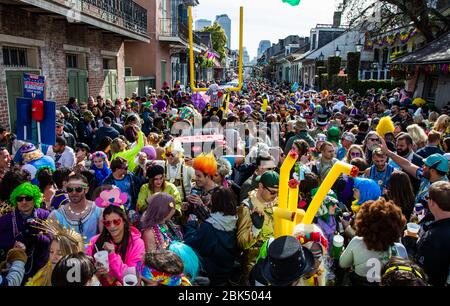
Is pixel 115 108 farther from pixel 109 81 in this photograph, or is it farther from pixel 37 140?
pixel 109 81

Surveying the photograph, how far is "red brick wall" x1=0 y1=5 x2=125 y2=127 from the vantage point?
831cm

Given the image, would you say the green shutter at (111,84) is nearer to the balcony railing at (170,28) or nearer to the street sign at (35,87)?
the balcony railing at (170,28)

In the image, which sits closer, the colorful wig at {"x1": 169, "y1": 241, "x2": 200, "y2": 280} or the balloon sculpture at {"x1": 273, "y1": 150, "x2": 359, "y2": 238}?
the balloon sculpture at {"x1": 273, "y1": 150, "x2": 359, "y2": 238}

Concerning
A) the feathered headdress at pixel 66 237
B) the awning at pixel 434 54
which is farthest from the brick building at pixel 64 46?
the awning at pixel 434 54

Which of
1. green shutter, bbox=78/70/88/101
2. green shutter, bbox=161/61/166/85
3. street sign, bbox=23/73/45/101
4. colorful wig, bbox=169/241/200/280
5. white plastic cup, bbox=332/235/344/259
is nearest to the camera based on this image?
colorful wig, bbox=169/241/200/280

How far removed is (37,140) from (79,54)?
8.57 metres

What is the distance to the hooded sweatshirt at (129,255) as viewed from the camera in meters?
2.69

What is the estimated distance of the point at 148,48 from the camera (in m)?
21.7

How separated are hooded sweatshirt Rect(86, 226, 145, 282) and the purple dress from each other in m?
0.43

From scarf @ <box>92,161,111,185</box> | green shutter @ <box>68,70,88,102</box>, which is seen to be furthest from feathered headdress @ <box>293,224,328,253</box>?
green shutter @ <box>68,70,88,102</box>

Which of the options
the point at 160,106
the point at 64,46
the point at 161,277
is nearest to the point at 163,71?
the point at 160,106

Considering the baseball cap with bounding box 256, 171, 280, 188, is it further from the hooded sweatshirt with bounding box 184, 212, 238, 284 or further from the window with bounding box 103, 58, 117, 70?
the window with bounding box 103, 58, 117, 70

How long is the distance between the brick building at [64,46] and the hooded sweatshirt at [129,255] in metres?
6.53
